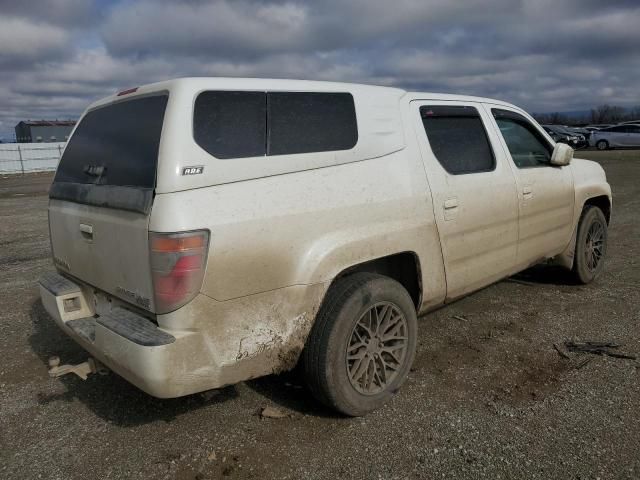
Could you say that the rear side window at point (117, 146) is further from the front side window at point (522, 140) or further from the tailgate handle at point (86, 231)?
the front side window at point (522, 140)

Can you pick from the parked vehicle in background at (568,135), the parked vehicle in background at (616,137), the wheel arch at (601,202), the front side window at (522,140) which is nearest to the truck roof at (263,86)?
the front side window at (522,140)

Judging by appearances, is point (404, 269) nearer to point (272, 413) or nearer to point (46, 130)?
point (272, 413)

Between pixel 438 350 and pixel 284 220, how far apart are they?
196cm

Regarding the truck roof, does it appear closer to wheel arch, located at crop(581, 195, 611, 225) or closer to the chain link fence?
wheel arch, located at crop(581, 195, 611, 225)

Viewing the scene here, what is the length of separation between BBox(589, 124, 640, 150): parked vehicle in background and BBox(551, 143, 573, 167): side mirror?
28541 mm

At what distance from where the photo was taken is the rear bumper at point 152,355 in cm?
234

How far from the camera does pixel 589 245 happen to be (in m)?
5.28

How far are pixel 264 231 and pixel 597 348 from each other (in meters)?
2.80

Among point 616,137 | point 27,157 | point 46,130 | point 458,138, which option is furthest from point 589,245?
point 46,130

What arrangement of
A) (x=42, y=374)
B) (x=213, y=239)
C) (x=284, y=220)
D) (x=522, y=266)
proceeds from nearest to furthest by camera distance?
1. (x=213, y=239)
2. (x=284, y=220)
3. (x=42, y=374)
4. (x=522, y=266)

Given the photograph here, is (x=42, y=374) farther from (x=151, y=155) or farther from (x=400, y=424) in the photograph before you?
(x=400, y=424)

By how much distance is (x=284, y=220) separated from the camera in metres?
2.57

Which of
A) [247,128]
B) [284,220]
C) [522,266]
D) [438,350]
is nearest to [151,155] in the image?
[247,128]

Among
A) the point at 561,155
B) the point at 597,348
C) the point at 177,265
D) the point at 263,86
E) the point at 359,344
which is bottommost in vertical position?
the point at 597,348
